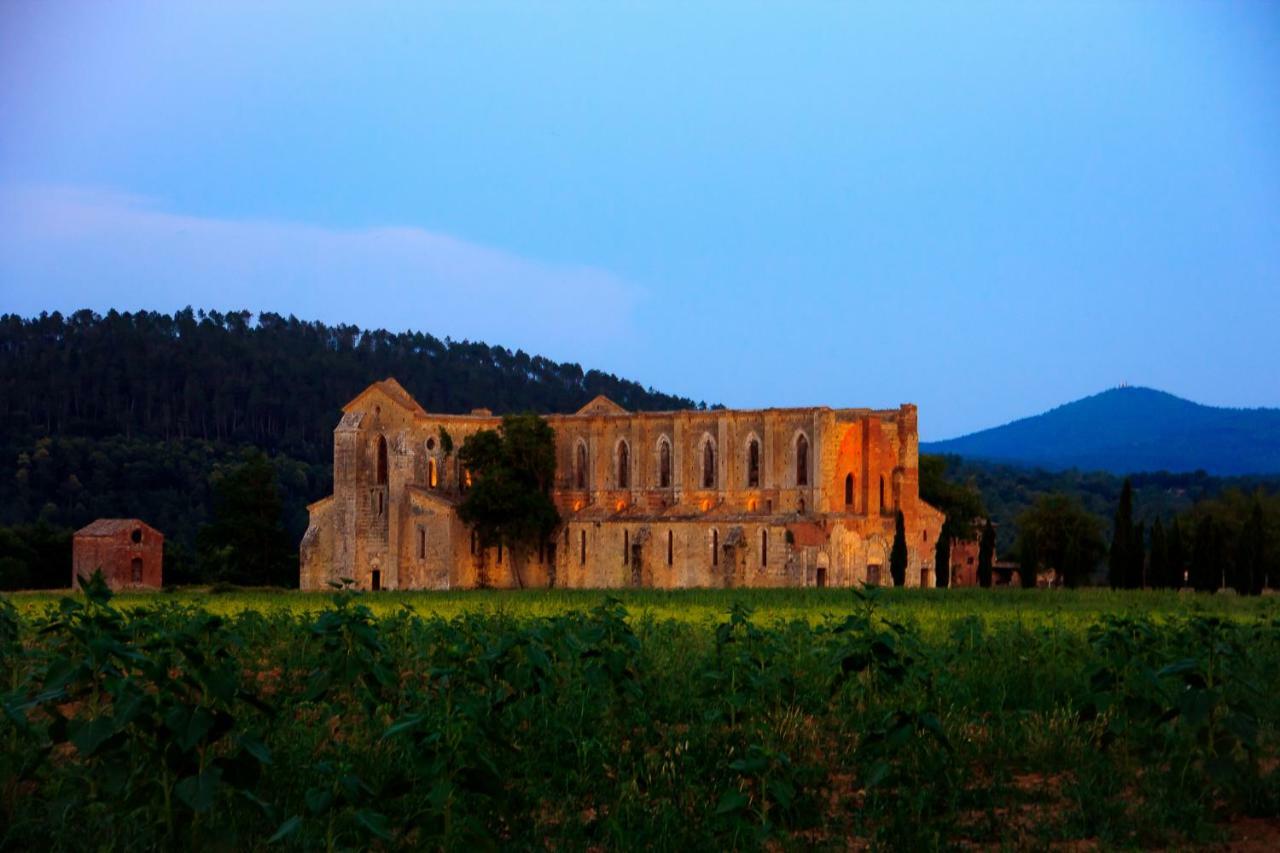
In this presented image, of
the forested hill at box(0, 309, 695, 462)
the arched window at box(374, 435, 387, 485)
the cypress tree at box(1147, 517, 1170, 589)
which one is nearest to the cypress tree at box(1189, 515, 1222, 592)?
the cypress tree at box(1147, 517, 1170, 589)

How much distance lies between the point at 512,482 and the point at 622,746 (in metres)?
51.8

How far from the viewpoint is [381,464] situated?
6988 cm

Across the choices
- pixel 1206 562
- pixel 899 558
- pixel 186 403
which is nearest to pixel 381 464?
pixel 899 558

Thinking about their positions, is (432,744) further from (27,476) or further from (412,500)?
(27,476)

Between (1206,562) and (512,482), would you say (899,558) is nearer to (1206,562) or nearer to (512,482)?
(1206,562)

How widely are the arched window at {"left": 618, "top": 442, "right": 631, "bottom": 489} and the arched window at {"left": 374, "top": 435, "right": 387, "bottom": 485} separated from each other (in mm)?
9329

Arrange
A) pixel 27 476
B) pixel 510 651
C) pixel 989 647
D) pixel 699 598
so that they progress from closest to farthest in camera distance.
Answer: pixel 510 651, pixel 989 647, pixel 699 598, pixel 27 476

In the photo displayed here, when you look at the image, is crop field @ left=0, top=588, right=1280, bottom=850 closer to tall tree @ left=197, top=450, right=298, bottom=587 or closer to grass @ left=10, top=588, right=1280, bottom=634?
grass @ left=10, top=588, right=1280, bottom=634

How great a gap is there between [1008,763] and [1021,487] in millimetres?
143163

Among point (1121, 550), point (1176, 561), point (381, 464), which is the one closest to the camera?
point (1121, 550)

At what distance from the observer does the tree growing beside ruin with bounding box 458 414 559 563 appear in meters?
66.1

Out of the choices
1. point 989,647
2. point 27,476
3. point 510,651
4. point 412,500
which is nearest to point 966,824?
point 510,651

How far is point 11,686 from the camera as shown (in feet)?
55.0

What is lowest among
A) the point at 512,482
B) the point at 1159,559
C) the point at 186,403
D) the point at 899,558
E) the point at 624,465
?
the point at 899,558
